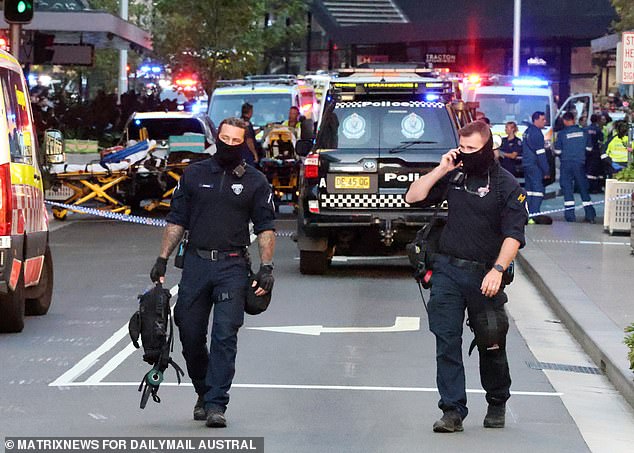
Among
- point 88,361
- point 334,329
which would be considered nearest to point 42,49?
point 334,329

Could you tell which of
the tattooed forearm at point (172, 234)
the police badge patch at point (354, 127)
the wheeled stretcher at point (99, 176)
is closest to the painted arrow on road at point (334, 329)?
the tattooed forearm at point (172, 234)

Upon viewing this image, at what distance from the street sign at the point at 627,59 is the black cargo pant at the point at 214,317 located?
13.8 meters

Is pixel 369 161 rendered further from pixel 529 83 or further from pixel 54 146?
pixel 529 83

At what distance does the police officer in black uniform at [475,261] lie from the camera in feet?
29.6

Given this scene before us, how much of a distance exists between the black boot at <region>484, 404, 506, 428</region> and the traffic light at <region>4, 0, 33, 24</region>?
14.2 meters

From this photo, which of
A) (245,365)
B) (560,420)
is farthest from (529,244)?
(560,420)

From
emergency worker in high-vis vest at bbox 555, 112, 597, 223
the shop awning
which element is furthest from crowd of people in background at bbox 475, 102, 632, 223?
the shop awning

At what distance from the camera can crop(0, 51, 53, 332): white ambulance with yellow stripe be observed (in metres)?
12.3

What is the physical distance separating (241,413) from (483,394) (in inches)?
69.6

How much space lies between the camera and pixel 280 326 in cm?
1365

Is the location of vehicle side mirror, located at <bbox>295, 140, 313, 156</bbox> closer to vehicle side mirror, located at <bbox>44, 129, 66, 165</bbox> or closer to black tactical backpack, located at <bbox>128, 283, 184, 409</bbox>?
vehicle side mirror, located at <bbox>44, 129, 66, 165</bbox>

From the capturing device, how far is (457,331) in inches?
356

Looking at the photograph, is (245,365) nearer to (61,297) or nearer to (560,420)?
(560,420)

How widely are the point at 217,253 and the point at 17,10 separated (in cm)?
1365
